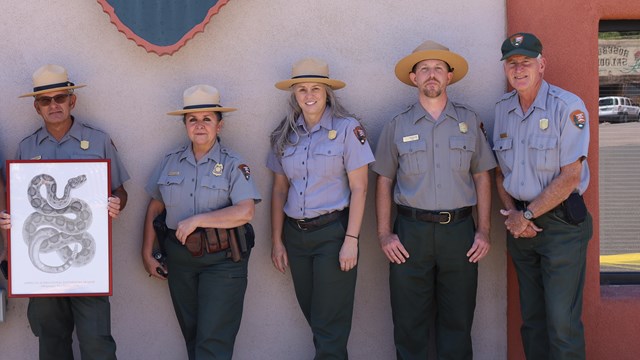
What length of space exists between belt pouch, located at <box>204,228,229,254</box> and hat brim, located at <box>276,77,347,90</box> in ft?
3.20

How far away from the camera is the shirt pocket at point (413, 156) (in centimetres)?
409

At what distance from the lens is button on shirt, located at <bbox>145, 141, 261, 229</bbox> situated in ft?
13.1

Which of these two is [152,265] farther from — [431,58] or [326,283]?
[431,58]

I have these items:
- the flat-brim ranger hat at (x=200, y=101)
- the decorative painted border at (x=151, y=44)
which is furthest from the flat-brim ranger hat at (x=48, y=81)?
the flat-brim ranger hat at (x=200, y=101)

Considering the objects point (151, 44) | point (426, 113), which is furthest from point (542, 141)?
point (151, 44)

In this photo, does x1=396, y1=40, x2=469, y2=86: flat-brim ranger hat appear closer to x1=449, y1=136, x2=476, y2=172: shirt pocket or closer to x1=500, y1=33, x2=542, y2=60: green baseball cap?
x1=500, y1=33, x2=542, y2=60: green baseball cap

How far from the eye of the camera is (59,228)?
3811 mm

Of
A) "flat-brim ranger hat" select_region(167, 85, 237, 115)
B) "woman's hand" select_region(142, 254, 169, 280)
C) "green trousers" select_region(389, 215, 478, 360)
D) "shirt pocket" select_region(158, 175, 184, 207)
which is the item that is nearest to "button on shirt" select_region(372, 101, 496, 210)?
"green trousers" select_region(389, 215, 478, 360)

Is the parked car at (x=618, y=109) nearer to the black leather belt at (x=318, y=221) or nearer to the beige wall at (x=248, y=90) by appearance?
the beige wall at (x=248, y=90)

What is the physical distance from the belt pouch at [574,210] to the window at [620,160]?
0.93 metres

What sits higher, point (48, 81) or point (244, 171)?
point (48, 81)

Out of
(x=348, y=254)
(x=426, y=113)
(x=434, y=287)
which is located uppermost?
(x=426, y=113)

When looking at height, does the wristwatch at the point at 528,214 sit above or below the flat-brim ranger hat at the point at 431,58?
below

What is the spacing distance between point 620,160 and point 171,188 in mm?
3010
